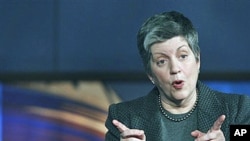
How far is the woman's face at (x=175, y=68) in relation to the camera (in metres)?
1.53

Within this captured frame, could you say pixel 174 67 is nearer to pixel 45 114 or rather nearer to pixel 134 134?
pixel 134 134

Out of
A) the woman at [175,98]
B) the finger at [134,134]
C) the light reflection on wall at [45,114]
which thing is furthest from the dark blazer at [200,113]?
the light reflection on wall at [45,114]

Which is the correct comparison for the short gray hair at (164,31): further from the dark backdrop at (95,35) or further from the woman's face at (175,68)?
the dark backdrop at (95,35)

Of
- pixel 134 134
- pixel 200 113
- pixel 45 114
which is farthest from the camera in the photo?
pixel 45 114

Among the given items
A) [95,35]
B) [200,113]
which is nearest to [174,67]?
[200,113]

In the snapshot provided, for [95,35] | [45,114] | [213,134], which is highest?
[95,35]

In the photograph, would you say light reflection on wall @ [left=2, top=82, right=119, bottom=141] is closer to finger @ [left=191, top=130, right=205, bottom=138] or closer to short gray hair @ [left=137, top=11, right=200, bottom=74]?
short gray hair @ [left=137, top=11, right=200, bottom=74]

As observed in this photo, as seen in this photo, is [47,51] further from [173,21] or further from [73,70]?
[173,21]

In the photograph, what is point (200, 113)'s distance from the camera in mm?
1521

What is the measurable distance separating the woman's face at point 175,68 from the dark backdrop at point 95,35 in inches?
22.3

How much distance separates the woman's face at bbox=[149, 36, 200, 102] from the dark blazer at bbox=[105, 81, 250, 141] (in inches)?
1.4

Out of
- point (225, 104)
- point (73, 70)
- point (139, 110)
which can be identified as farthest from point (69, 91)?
point (225, 104)

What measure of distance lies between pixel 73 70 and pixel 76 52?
0.07 meters

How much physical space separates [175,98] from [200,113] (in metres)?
0.08
